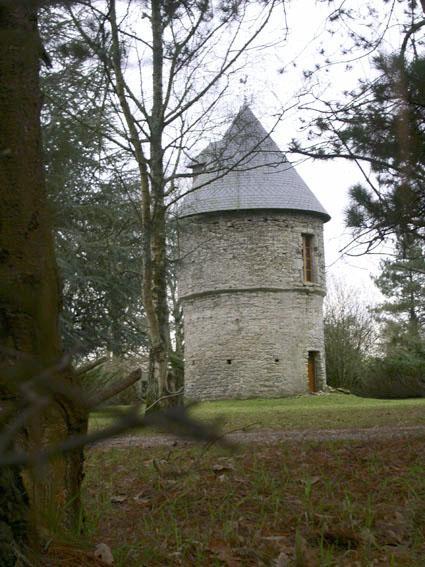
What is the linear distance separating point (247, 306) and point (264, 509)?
21778 mm

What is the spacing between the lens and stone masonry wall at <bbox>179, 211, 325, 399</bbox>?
2614cm

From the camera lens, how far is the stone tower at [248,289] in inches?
1031

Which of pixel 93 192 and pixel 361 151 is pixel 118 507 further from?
pixel 93 192

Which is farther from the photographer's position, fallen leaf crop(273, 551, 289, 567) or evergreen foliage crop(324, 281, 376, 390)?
evergreen foliage crop(324, 281, 376, 390)

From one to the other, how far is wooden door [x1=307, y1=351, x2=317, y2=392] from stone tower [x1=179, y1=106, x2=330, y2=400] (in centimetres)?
28

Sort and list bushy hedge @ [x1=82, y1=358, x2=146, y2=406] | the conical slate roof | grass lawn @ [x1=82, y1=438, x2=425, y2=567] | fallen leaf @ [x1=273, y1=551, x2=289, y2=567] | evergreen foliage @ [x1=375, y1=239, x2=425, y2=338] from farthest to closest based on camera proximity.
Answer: evergreen foliage @ [x1=375, y1=239, x2=425, y2=338], the conical slate roof, grass lawn @ [x1=82, y1=438, x2=425, y2=567], fallen leaf @ [x1=273, y1=551, x2=289, y2=567], bushy hedge @ [x1=82, y1=358, x2=146, y2=406]

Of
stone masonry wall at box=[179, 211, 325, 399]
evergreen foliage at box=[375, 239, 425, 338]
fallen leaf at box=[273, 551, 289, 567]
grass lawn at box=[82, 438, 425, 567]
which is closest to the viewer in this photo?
fallen leaf at box=[273, 551, 289, 567]

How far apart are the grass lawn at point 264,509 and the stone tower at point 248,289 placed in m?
19.2

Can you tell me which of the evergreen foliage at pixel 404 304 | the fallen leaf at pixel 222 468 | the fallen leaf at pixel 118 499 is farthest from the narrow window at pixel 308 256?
the fallen leaf at pixel 118 499

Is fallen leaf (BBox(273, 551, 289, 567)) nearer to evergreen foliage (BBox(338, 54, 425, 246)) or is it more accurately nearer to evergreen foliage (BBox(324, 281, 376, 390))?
evergreen foliage (BBox(338, 54, 425, 246))

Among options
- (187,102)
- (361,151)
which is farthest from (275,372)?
(361,151)

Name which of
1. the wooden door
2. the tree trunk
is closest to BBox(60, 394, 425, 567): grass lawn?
the tree trunk

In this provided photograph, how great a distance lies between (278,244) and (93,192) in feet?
23.1

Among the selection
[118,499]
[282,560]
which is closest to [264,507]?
[118,499]
